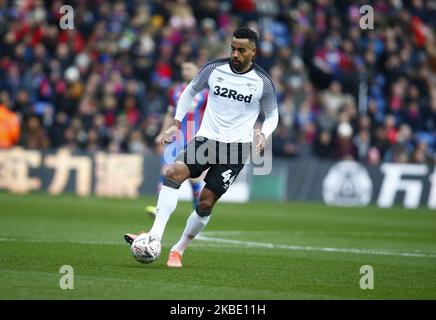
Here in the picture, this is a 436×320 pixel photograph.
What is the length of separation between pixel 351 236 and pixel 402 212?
303 inches

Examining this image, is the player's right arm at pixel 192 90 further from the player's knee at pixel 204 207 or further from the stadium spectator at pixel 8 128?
the stadium spectator at pixel 8 128

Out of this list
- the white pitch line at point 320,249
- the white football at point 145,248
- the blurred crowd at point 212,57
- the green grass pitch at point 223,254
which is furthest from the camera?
the blurred crowd at point 212,57

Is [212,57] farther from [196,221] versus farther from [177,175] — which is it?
[177,175]

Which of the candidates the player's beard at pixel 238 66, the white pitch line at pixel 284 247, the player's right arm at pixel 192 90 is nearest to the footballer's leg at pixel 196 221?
the player's right arm at pixel 192 90

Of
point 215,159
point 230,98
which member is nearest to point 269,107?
point 230,98

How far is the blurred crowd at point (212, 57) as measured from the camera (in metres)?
25.1

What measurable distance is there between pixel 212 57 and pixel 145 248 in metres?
17.3

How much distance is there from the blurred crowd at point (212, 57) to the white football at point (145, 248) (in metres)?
14.3

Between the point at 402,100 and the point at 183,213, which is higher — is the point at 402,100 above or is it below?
above

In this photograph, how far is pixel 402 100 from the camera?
30422mm

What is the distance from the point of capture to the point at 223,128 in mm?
11141

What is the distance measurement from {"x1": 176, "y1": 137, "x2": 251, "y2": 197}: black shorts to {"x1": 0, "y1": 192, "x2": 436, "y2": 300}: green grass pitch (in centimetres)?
95
